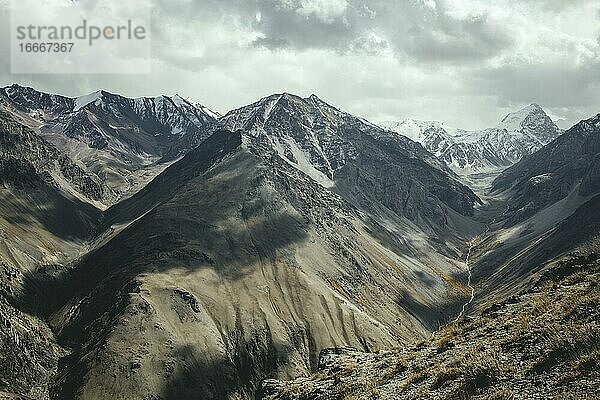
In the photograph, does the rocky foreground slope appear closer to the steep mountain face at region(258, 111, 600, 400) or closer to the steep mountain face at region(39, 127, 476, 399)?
the steep mountain face at region(258, 111, 600, 400)

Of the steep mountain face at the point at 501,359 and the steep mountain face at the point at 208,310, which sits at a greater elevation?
the steep mountain face at the point at 501,359

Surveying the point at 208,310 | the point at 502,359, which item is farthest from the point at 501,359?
the point at 208,310

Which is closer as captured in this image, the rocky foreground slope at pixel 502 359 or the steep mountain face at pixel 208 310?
the rocky foreground slope at pixel 502 359

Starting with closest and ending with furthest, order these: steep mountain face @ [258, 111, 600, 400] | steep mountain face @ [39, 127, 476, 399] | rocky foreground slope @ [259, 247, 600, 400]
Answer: rocky foreground slope @ [259, 247, 600, 400], steep mountain face @ [258, 111, 600, 400], steep mountain face @ [39, 127, 476, 399]

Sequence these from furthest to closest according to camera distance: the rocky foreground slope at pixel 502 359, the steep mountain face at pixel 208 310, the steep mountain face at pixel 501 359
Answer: the steep mountain face at pixel 208 310 < the steep mountain face at pixel 501 359 < the rocky foreground slope at pixel 502 359

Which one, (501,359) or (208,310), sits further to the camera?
(208,310)

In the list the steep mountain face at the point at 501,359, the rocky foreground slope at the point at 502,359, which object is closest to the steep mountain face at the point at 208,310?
the steep mountain face at the point at 501,359

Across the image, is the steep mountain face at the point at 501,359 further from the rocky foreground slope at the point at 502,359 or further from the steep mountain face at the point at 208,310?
the steep mountain face at the point at 208,310

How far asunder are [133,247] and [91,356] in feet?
199

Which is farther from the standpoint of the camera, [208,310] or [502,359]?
[208,310]

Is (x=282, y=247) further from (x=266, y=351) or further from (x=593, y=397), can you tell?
(x=593, y=397)

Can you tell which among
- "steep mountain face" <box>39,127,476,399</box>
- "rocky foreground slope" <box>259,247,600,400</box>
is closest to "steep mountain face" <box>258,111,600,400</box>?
"rocky foreground slope" <box>259,247,600,400</box>

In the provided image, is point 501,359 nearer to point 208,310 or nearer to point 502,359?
point 502,359

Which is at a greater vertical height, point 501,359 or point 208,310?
point 501,359
